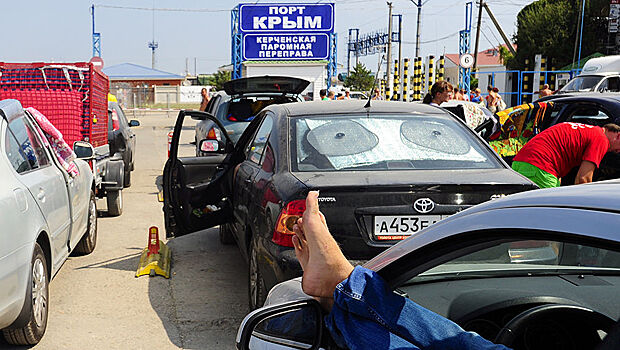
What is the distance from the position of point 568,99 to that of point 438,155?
13.8ft

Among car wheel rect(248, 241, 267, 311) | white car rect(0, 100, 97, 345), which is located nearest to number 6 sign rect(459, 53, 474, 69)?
white car rect(0, 100, 97, 345)

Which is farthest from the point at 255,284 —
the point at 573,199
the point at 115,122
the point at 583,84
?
the point at 583,84

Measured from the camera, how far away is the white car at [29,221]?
4.19 meters

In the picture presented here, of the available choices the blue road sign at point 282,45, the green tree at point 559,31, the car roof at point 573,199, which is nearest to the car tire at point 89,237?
the car roof at point 573,199

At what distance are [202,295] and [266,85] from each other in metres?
4.26

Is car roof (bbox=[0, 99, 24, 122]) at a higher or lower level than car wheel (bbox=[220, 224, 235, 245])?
higher

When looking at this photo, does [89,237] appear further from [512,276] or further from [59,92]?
[512,276]

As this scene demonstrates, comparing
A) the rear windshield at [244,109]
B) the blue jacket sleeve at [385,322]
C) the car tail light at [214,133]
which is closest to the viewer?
the blue jacket sleeve at [385,322]

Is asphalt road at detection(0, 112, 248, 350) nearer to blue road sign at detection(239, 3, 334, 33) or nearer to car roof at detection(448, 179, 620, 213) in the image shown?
car roof at detection(448, 179, 620, 213)

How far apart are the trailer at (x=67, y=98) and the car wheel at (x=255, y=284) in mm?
4872

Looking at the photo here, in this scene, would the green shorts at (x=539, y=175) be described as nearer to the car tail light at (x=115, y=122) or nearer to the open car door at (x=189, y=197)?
the open car door at (x=189, y=197)

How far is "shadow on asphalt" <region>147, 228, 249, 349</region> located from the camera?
16.6 ft

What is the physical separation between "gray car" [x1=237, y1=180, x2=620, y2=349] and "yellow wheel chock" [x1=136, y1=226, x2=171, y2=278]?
13.8 feet

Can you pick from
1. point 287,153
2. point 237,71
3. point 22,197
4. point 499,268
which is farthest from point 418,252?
point 237,71
